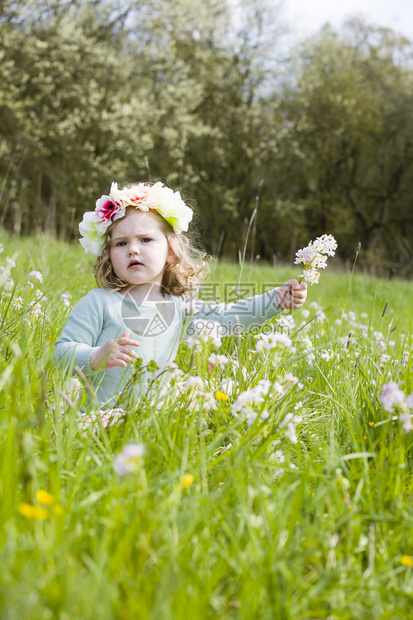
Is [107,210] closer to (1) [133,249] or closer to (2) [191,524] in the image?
(1) [133,249]

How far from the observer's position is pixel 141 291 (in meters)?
3.09

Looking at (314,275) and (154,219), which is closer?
(314,275)

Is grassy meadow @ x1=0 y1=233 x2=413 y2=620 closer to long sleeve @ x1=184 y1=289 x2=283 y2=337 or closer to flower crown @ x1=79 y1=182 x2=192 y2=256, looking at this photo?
long sleeve @ x1=184 y1=289 x2=283 y2=337

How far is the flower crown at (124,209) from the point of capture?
299cm

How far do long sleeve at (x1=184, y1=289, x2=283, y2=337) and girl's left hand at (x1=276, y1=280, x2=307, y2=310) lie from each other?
7 cm

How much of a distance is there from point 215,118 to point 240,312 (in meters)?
20.2

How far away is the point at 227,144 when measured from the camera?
2200cm

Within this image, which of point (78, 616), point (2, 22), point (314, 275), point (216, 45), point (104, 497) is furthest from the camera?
point (216, 45)

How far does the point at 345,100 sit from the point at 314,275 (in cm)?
2161

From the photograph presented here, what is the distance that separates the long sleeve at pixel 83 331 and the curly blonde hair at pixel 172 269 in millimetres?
186

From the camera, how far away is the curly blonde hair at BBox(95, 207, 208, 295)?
3045 mm

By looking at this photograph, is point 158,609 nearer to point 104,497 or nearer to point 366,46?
point 104,497

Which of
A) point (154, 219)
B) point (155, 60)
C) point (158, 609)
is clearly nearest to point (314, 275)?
point (154, 219)

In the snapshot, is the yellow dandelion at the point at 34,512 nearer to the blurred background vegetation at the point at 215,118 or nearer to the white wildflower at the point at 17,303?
the white wildflower at the point at 17,303
